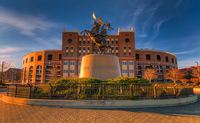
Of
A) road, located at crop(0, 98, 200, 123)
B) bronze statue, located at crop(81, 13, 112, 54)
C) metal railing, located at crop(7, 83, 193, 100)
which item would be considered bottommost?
road, located at crop(0, 98, 200, 123)

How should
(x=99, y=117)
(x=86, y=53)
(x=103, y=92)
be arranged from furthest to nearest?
(x=86, y=53), (x=103, y=92), (x=99, y=117)

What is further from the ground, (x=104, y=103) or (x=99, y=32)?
(x=99, y=32)

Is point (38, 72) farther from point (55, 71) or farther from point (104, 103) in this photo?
point (104, 103)

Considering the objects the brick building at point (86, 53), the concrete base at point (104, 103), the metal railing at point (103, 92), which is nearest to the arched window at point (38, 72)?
the brick building at point (86, 53)

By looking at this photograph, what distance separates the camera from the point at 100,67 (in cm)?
1852

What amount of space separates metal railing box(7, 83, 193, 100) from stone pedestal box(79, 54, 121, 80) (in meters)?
6.20

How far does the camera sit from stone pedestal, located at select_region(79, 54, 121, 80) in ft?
60.1

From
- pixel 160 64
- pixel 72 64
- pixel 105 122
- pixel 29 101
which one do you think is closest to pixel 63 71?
pixel 72 64

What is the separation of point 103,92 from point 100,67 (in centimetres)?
756

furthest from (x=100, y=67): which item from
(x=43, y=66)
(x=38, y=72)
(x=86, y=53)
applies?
(x=38, y=72)

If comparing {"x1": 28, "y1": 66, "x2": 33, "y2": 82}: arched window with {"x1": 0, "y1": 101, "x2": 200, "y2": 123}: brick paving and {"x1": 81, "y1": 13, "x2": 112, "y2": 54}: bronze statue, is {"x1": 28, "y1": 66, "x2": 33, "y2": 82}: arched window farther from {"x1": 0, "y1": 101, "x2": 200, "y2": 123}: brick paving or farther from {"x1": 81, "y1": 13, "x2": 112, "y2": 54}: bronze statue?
{"x1": 0, "y1": 101, "x2": 200, "y2": 123}: brick paving

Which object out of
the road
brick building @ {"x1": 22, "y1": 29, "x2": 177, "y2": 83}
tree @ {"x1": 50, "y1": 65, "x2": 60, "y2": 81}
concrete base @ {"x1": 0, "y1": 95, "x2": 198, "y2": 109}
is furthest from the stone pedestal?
tree @ {"x1": 50, "y1": 65, "x2": 60, "y2": 81}

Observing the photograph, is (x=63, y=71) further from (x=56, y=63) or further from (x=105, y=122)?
(x=105, y=122)

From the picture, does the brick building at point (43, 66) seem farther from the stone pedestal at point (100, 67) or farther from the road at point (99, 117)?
the road at point (99, 117)
